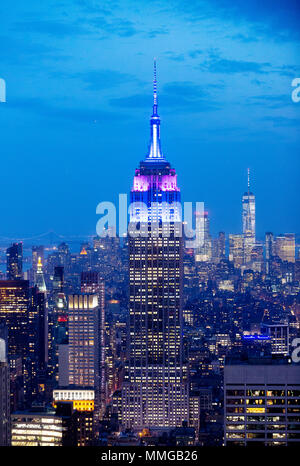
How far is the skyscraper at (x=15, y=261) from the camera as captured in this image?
5971mm

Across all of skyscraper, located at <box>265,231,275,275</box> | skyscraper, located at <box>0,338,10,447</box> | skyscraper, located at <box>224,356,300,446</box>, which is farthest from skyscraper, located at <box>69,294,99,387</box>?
skyscraper, located at <box>224,356,300,446</box>

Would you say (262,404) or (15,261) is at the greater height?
(15,261)

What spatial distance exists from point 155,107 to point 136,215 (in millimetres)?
3588

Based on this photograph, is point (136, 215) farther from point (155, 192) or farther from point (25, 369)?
point (25, 369)

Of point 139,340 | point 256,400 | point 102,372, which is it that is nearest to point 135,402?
point 102,372

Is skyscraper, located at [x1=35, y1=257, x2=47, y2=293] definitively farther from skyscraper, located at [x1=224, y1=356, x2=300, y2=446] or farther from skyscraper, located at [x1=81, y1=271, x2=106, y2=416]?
skyscraper, located at [x1=224, y1=356, x2=300, y2=446]

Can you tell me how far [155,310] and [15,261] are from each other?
529 cm

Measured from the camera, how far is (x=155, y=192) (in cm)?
1026

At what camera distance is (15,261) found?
6.83 metres

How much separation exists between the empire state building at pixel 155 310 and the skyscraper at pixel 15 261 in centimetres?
199

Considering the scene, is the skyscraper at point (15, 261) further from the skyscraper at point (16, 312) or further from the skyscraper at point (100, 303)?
the skyscraper at point (100, 303)

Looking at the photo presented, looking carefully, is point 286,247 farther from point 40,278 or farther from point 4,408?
point 40,278

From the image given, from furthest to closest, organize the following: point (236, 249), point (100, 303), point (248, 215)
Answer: point (100, 303), point (236, 249), point (248, 215)

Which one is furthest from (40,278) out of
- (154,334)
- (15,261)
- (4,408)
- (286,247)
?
(154,334)
